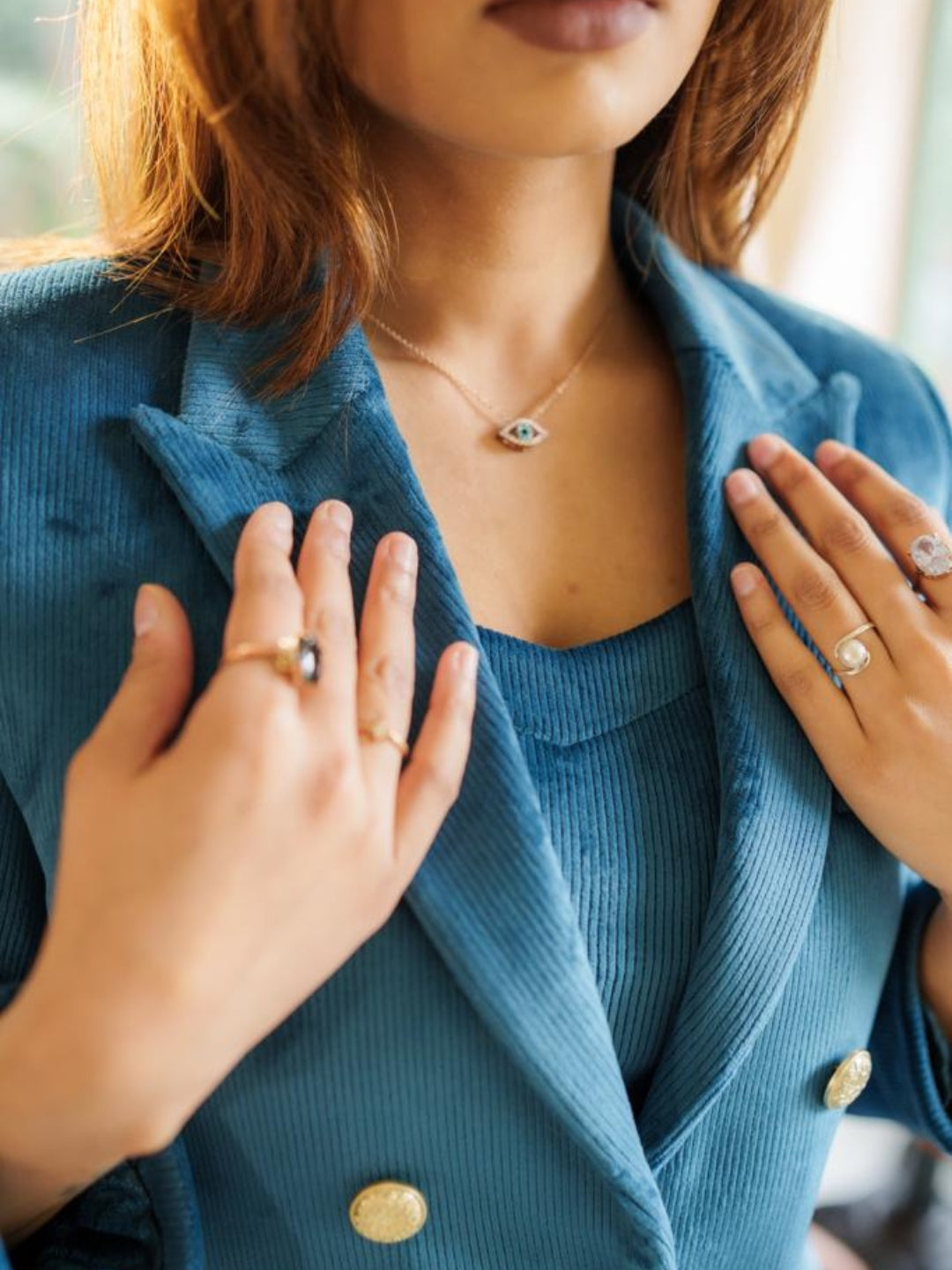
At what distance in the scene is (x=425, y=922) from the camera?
0.70 meters

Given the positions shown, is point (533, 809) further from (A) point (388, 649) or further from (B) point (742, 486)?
(B) point (742, 486)

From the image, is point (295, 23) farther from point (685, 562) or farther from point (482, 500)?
point (685, 562)

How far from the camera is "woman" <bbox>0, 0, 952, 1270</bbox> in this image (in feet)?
2.05

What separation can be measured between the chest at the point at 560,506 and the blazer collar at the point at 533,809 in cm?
5

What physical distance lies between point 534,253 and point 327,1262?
0.70 m

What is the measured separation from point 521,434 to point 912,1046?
21.5 inches

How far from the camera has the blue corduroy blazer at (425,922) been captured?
71 cm

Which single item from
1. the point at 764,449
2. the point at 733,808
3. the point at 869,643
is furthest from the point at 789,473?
the point at 733,808

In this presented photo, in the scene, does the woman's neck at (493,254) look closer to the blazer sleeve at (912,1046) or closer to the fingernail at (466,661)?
the fingernail at (466,661)

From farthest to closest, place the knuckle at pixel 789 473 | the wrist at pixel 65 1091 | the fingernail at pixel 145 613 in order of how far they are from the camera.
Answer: the knuckle at pixel 789 473 → the fingernail at pixel 145 613 → the wrist at pixel 65 1091

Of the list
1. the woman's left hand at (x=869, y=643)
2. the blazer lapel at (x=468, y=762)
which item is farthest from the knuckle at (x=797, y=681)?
the blazer lapel at (x=468, y=762)

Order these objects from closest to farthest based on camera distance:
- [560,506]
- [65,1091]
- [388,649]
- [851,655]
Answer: [65,1091], [388,649], [851,655], [560,506]

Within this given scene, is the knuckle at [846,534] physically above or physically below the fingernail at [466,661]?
above

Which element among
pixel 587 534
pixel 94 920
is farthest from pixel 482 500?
pixel 94 920
